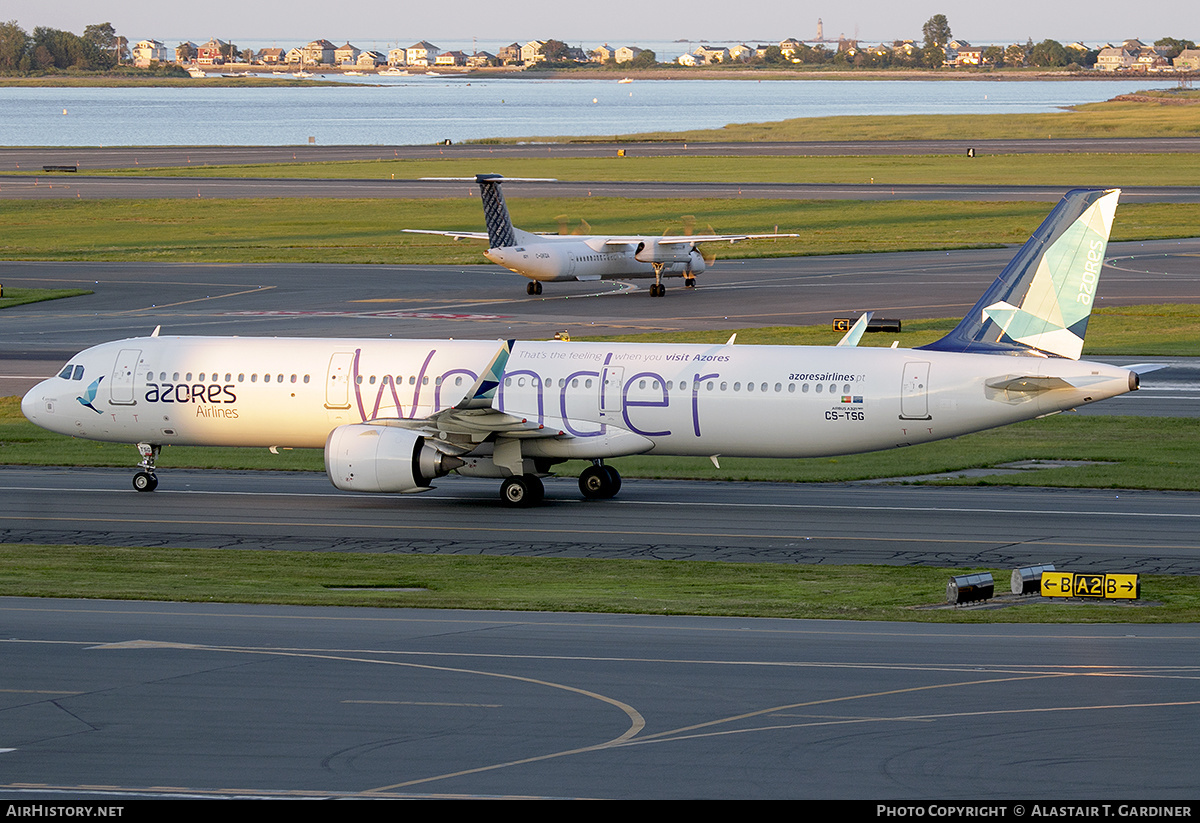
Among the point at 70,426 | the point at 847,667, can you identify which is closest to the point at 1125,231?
the point at 70,426

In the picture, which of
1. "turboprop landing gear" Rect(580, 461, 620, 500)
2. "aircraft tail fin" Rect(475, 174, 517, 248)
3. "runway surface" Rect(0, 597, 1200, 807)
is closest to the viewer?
"runway surface" Rect(0, 597, 1200, 807)

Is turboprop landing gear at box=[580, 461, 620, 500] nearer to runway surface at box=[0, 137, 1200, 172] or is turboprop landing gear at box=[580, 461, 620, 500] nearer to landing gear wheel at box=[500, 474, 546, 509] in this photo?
landing gear wheel at box=[500, 474, 546, 509]

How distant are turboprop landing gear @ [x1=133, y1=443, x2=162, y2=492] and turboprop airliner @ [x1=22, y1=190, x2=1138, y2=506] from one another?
0.20 feet

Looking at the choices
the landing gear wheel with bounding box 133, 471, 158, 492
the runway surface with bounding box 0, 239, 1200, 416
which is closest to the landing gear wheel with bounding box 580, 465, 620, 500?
the landing gear wheel with bounding box 133, 471, 158, 492

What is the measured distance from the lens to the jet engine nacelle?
123 ft

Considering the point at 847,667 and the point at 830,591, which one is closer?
the point at 847,667

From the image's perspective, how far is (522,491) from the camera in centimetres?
3875

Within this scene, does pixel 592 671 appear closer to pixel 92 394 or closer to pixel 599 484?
pixel 599 484

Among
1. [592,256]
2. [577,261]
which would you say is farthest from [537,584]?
[592,256]

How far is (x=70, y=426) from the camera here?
42.3m

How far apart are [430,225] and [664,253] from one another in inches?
1282

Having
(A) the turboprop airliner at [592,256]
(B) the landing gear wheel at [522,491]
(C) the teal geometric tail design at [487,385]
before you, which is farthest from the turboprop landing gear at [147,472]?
(A) the turboprop airliner at [592,256]
